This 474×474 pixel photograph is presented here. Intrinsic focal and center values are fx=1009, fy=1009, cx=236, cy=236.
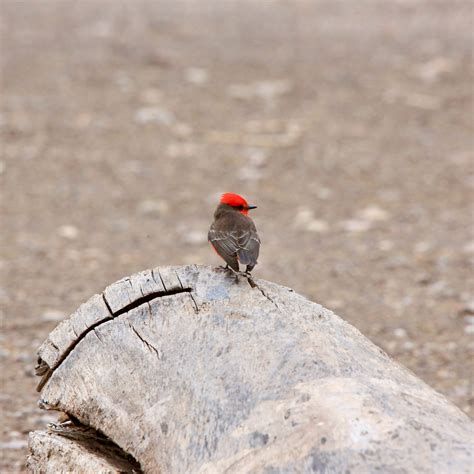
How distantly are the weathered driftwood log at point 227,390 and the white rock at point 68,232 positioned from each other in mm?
4270

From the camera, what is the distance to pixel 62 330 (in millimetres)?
3008

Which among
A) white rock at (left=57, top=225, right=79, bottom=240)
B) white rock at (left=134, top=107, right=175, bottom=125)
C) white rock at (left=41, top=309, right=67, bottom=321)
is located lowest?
white rock at (left=41, top=309, right=67, bottom=321)

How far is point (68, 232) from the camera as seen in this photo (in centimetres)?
732

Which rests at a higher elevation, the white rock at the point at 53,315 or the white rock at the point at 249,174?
the white rock at the point at 249,174

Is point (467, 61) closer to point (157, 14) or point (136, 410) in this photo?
point (157, 14)

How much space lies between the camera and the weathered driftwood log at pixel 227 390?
2402 mm

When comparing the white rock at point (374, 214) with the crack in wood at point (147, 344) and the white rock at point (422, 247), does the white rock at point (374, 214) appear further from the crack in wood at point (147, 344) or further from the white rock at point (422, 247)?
the crack in wood at point (147, 344)

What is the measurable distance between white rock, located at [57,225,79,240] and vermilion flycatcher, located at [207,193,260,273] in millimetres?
3756

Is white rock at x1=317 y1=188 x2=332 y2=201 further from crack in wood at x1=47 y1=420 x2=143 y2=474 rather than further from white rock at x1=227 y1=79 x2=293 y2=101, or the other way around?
crack in wood at x1=47 y1=420 x2=143 y2=474

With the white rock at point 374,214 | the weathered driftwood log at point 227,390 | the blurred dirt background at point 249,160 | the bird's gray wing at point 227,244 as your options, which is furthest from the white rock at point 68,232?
the weathered driftwood log at point 227,390

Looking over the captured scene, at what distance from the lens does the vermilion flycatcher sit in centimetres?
324

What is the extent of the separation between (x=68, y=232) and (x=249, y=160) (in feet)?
6.76

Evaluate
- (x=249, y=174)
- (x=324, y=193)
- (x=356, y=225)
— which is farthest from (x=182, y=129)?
(x=356, y=225)

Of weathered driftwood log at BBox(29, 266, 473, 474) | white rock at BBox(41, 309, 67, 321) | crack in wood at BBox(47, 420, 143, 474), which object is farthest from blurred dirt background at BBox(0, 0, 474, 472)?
weathered driftwood log at BBox(29, 266, 473, 474)
